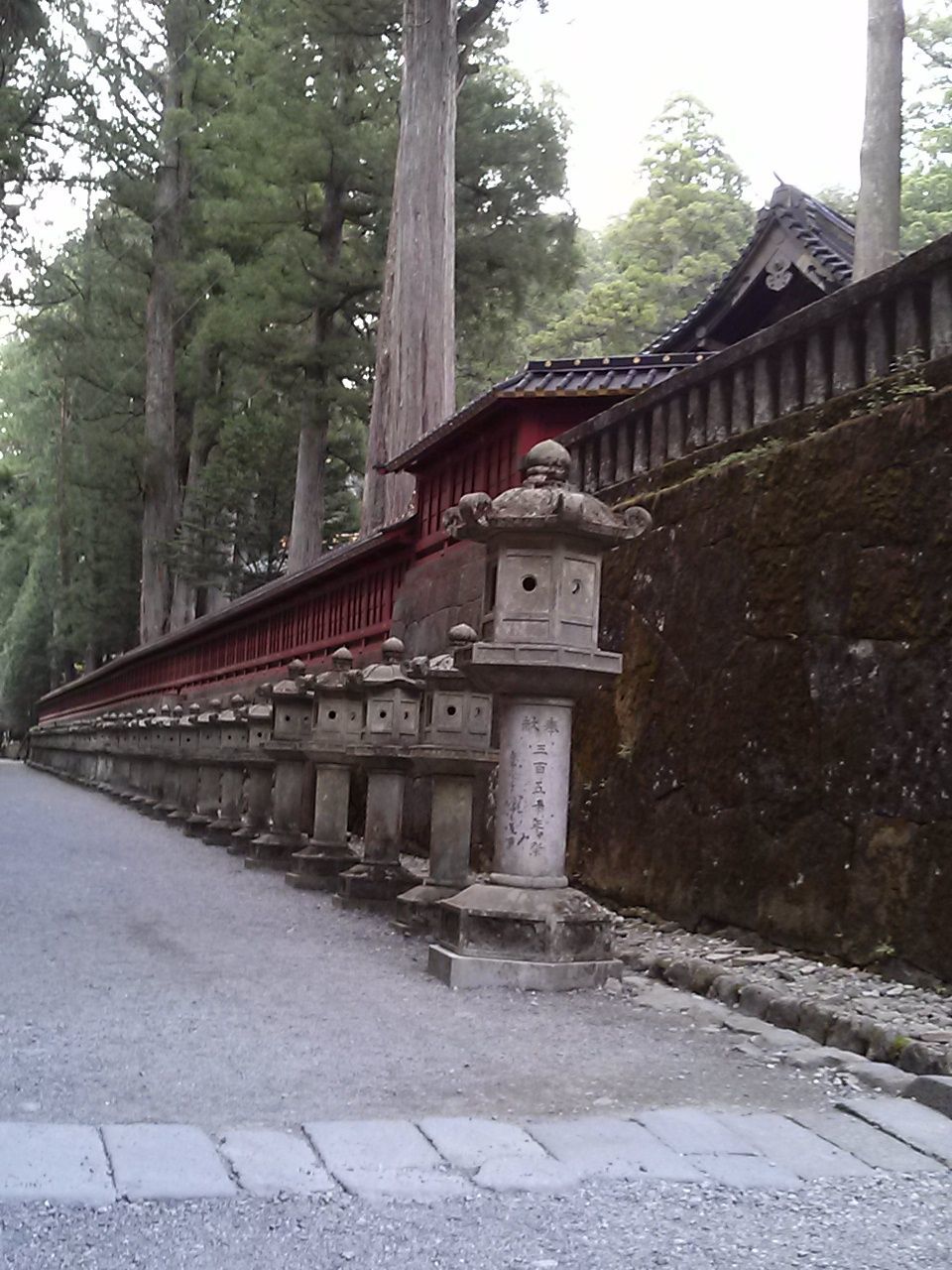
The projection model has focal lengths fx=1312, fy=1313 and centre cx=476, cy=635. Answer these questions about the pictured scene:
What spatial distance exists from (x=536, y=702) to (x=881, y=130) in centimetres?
846

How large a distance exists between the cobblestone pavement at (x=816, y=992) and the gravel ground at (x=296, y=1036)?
269mm

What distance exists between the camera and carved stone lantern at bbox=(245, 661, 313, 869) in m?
9.98

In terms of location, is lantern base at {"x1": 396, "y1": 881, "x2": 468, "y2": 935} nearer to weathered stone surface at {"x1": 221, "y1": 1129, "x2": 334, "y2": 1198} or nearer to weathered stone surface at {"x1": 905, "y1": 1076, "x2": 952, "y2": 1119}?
weathered stone surface at {"x1": 905, "y1": 1076, "x2": 952, "y2": 1119}

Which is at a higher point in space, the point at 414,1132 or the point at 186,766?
the point at 186,766

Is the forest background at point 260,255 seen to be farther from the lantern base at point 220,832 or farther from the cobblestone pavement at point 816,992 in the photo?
the cobblestone pavement at point 816,992

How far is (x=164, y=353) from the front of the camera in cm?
2792

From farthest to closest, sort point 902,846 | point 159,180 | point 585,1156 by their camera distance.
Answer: point 159,180
point 902,846
point 585,1156

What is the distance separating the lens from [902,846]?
5.04 m

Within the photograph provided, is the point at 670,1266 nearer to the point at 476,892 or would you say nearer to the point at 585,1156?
the point at 585,1156

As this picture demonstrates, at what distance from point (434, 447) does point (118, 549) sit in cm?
2348

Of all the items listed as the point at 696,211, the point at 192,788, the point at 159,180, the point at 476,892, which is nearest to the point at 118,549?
the point at 159,180

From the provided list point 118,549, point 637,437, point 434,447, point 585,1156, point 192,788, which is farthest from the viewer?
point 118,549

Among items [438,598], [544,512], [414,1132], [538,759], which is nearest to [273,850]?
[438,598]

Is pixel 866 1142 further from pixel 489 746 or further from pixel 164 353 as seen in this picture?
pixel 164 353
